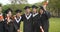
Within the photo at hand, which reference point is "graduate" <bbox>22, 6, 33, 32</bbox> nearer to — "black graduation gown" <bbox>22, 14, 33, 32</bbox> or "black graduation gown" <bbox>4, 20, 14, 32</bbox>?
"black graduation gown" <bbox>22, 14, 33, 32</bbox>

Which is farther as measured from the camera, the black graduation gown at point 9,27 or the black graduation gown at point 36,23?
the black graduation gown at point 36,23

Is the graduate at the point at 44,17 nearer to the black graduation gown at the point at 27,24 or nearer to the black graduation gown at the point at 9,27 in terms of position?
the black graduation gown at the point at 27,24

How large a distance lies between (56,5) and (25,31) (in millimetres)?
59516

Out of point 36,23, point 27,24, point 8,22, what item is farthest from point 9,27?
point 36,23

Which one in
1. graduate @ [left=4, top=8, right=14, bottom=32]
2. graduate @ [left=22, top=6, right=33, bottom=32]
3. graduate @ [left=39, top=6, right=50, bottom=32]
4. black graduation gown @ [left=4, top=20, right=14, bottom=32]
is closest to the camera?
graduate @ [left=4, top=8, right=14, bottom=32]

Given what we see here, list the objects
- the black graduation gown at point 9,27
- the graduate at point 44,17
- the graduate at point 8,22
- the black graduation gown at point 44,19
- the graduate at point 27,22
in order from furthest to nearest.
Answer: the graduate at point 27,22 < the black graduation gown at point 44,19 < the graduate at point 44,17 < the black graduation gown at point 9,27 < the graduate at point 8,22

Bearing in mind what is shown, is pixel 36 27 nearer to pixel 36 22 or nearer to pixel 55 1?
pixel 36 22

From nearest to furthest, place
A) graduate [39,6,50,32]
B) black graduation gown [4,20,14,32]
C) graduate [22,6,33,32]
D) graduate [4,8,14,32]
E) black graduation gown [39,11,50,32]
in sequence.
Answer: graduate [4,8,14,32] → black graduation gown [4,20,14,32] → graduate [39,6,50,32] → black graduation gown [39,11,50,32] → graduate [22,6,33,32]

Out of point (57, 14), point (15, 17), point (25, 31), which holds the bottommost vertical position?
point (57, 14)

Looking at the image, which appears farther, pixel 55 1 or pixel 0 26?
pixel 55 1

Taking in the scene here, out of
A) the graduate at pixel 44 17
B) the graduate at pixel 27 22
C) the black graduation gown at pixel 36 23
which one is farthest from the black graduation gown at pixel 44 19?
the graduate at pixel 27 22

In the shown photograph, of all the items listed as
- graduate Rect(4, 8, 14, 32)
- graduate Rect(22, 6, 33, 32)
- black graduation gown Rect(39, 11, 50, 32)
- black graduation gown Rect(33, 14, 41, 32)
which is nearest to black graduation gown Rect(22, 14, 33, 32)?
graduate Rect(22, 6, 33, 32)

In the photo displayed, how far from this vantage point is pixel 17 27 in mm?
12383

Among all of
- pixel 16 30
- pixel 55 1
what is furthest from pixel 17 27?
pixel 55 1
